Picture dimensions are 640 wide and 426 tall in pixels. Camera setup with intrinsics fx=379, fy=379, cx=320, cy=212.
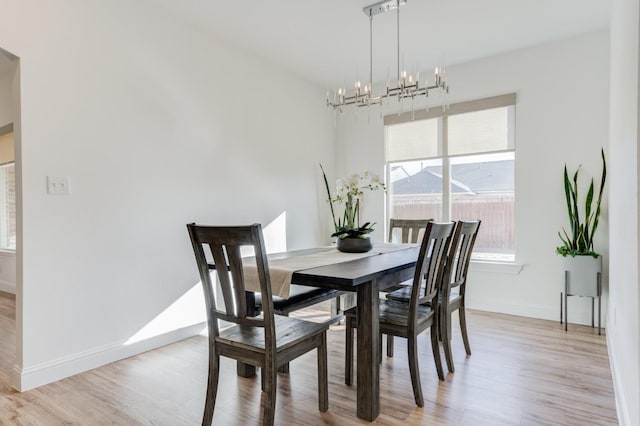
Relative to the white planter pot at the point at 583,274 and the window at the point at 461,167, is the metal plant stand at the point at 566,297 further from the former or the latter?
the window at the point at 461,167

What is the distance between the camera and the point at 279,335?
1.85 metres

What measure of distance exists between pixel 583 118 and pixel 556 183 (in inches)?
24.9

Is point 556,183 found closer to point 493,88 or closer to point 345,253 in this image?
point 493,88

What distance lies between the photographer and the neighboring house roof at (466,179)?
13.1ft

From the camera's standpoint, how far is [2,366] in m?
2.62

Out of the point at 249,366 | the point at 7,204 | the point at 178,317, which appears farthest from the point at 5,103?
the point at 249,366

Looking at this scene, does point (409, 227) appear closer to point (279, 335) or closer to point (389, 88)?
point (389, 88)

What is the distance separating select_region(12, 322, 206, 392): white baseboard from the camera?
2303mm

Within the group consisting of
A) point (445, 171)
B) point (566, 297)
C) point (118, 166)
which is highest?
point (445, 171)

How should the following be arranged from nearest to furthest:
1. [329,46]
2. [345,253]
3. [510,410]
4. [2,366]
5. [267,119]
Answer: [510,410], [2,366], [345,253], [329,46], [267,119]

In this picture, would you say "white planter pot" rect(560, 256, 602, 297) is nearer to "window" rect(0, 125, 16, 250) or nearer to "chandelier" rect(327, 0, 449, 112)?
"chandelier" rect(327, 0, 449, 112)

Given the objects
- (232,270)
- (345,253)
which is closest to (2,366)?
(232,270)

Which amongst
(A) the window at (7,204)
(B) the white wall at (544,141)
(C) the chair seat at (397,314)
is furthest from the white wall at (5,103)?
(B) the white wall at (544,141)

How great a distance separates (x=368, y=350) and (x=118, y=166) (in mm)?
2185
